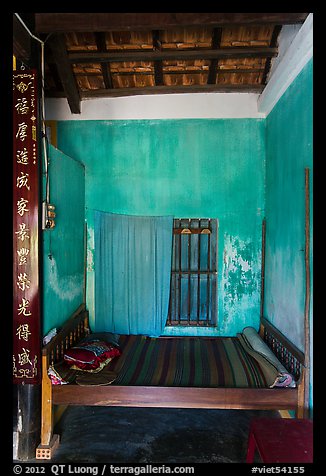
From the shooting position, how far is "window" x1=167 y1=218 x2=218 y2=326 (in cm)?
482

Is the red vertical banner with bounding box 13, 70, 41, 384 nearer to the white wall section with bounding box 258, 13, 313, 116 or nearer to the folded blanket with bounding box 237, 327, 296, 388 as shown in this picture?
the folded blanket with bounding box 237, 327, 296, 388

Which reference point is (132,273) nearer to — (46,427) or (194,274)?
(194,274)

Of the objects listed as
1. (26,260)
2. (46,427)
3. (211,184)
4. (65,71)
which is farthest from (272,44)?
(46,427)

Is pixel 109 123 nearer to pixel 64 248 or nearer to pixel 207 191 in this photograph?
pixel 207 191

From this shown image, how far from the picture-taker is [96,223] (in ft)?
15.8

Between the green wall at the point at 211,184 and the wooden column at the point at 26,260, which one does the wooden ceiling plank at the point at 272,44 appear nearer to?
the green wall at the point at 211,184

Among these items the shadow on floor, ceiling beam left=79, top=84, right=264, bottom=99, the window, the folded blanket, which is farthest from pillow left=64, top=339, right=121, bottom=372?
ceiling beam left=79, top=84, right=264, bottom=99

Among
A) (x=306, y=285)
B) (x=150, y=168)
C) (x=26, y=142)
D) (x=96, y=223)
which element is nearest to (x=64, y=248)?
(x=96, y=223)

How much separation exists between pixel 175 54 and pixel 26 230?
2.57 m

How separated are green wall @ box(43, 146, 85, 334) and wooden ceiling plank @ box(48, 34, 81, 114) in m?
0.80

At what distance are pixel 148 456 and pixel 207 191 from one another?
3136 millimetres

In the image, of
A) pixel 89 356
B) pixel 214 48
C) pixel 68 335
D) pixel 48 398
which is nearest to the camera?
pixel 48 398

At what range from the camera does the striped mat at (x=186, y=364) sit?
3.30 meters

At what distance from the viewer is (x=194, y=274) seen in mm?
4844
